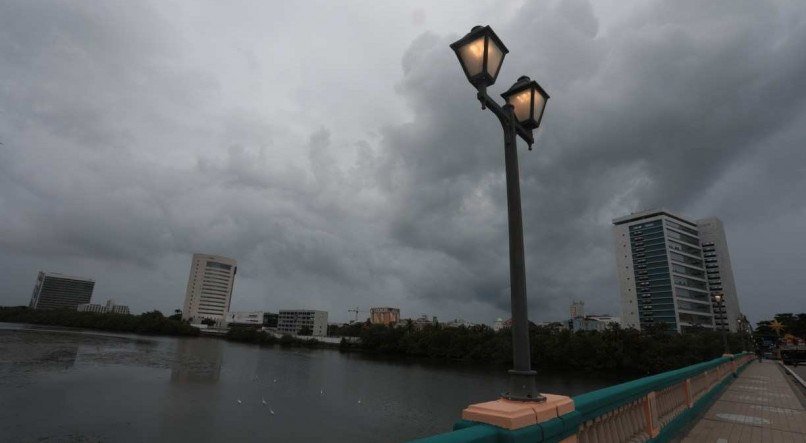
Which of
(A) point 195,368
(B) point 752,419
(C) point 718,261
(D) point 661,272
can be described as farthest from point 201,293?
(B) point 752,419

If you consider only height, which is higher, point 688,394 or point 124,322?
point 124,322

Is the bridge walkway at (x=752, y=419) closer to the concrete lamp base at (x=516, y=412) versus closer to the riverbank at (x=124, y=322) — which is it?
the concrete lamp base at (x=516, y=412)

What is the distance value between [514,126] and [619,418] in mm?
3383

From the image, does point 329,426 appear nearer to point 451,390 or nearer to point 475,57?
point 451,390

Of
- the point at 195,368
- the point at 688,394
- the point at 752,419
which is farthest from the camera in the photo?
the point at 195,368

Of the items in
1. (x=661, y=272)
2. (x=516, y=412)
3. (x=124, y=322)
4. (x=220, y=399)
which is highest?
(x=661, y=272)

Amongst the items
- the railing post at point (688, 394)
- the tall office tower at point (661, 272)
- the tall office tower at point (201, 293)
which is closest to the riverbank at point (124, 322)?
the tall office tower at point (201, 293)

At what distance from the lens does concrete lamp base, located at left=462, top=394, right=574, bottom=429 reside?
96.0 inches

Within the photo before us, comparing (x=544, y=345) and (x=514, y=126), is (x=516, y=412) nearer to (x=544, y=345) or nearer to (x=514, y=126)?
(x=514, y=126)

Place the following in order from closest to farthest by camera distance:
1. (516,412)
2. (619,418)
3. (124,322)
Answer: (516,412)
(619,418)
(124,322)

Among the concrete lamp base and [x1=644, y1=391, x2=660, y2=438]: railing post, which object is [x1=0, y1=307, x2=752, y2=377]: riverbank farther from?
the concrete lamp base

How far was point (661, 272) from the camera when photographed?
115m

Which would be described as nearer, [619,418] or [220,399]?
[619,418]

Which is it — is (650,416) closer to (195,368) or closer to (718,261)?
(195,368)
